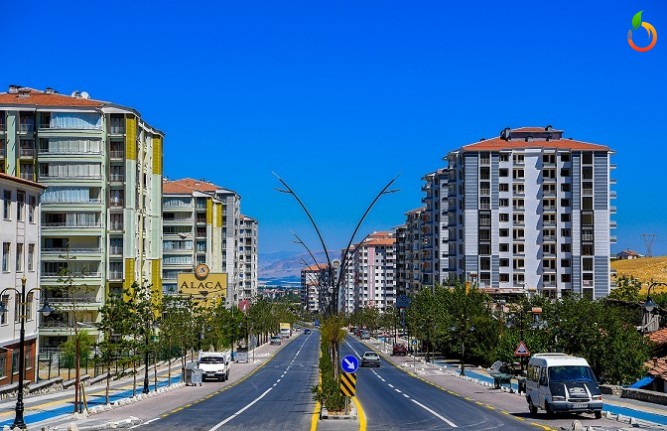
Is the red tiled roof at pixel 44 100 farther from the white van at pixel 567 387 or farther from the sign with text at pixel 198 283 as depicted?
the white van at pixel 567 387

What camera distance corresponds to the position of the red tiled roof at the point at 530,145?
13462 centimetres

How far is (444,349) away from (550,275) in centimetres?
3303

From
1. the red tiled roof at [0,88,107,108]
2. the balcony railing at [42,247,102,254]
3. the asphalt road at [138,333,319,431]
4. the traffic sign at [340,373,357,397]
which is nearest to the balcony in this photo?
the red tiled roof at [0,88,107,108]

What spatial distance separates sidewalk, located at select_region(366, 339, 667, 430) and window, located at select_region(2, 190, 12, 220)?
Result: 1130 inches

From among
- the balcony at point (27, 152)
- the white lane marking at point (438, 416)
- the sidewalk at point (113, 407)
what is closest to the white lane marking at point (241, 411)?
the sidewalk at point (113, 407)

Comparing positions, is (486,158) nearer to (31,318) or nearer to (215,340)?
(215,340)

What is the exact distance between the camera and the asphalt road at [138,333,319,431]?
111 feet

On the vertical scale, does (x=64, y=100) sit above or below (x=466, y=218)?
above

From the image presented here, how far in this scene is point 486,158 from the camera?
136m

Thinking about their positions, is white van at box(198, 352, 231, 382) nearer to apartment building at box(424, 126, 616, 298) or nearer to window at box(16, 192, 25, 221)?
window at box(16, 192, 25, 221)

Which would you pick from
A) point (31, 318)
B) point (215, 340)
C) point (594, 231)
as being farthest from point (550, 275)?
point (31, 318)

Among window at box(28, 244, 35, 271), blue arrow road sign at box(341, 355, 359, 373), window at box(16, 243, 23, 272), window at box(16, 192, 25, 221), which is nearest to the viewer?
blue arrow road sign at box(341, 355, 359, 373)

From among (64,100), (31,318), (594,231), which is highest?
(64,100)

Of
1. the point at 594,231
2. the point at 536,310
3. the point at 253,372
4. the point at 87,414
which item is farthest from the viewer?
the point at 594,231
